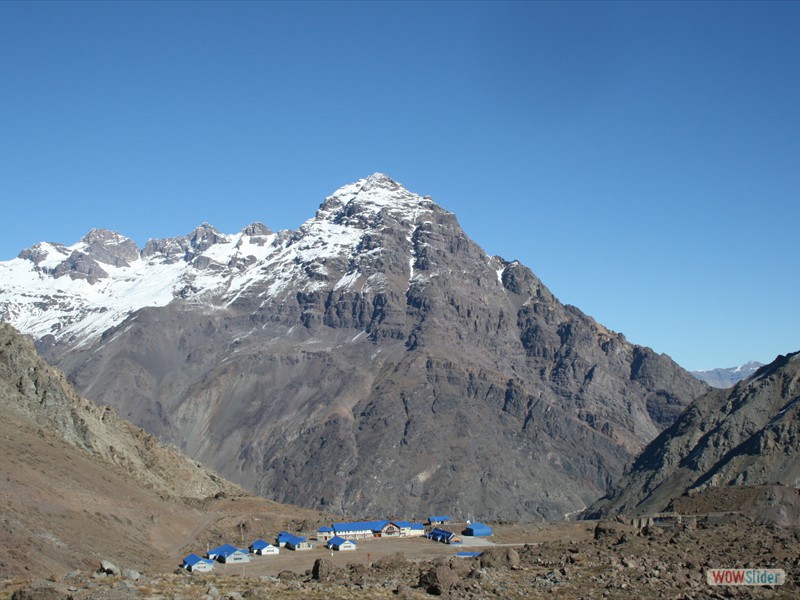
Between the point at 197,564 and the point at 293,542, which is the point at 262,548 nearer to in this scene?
the point at 293,542

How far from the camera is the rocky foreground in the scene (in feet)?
193

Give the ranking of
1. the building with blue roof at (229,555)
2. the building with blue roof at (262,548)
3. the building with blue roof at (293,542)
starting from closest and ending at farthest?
the building with blue roof at (229,555)
the building with blue roof at (262,548)
the building with blue roof at (293,542)

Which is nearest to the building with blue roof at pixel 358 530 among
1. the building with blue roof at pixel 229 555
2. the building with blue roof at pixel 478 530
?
→ the building with blue roof at pixel 478 530

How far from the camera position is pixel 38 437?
122 meters

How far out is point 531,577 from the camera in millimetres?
76688

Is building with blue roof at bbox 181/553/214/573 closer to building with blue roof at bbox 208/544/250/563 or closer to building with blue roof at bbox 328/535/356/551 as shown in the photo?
building with blue roof at bbox 208/544/250/563

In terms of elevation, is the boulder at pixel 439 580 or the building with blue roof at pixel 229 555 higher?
the building with blue roof at pixel 229 555

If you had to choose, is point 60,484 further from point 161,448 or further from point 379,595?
point 161,448

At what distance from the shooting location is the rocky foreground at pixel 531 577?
5870 centimetres

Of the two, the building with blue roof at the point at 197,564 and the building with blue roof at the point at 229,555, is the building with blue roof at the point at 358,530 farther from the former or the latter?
the building with blue roof at the point at 197,564

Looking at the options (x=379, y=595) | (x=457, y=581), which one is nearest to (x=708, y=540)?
(x=457, y=581)

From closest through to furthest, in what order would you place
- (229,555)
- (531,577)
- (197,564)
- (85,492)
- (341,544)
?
1. (531,577)
2. (197,564)
3. (229,555)
4. (85,492)
5. (341,544)

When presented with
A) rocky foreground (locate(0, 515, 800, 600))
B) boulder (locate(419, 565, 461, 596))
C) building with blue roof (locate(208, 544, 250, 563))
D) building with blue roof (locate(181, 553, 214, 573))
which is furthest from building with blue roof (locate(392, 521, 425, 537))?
boulder (locate(419, 565, 461, 596))

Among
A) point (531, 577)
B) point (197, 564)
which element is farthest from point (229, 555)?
point (531, 577)
